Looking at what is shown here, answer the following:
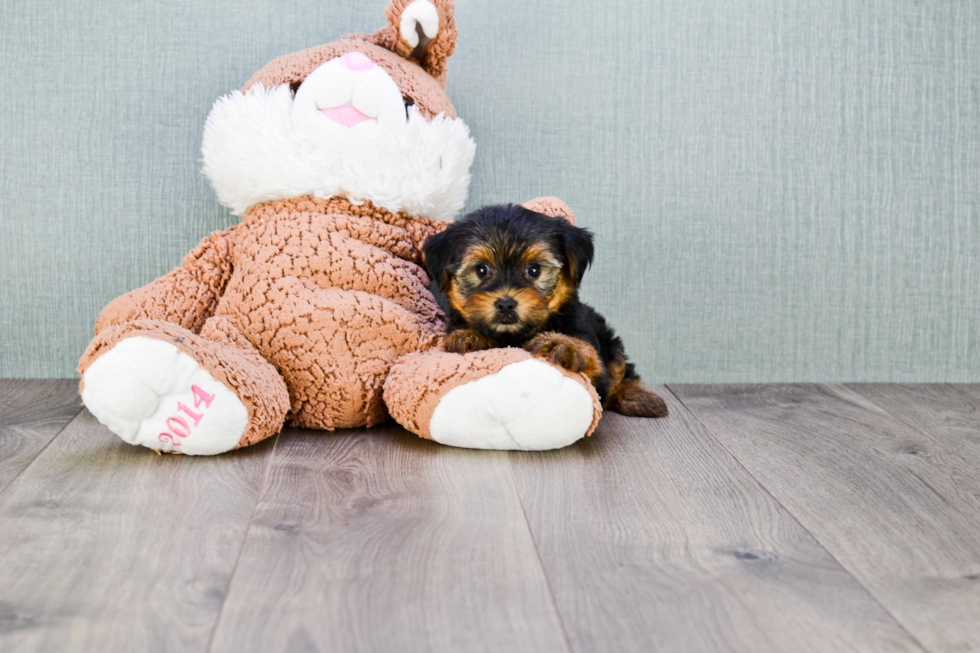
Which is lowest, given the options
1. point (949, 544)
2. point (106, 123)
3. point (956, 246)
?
point (949, 544)

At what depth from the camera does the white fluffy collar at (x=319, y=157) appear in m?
2.14

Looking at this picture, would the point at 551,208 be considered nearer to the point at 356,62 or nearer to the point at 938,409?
the point at 356,62

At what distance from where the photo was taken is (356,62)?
2146mm

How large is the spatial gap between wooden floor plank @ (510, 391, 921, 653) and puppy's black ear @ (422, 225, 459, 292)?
1.65 ft

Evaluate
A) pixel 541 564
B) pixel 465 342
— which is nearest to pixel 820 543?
pixel 541 564

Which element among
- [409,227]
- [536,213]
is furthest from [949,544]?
[409,227]

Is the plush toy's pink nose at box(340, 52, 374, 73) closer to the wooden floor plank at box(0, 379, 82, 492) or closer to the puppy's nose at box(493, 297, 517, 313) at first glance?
the puppy's nose at box(493, 297, 517, 313)

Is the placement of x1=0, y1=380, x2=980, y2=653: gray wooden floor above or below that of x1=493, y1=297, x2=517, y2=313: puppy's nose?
below

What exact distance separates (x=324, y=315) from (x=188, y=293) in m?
0.45

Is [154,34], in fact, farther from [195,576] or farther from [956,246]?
[956,246]

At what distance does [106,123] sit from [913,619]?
254cm

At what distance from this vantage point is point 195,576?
1250 millimetres

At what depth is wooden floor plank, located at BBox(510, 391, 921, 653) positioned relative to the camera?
43.9 inches

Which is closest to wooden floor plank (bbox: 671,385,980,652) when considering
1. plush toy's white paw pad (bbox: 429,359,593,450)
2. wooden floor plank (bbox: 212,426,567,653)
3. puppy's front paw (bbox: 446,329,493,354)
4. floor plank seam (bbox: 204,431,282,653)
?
plush toy's white paw pad (bbox: 429,359,593,450)
